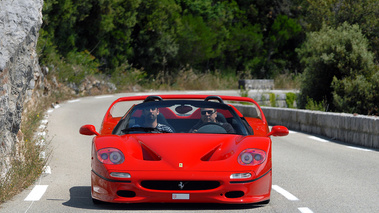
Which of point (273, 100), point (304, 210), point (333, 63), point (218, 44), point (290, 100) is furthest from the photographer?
point (218, 44)

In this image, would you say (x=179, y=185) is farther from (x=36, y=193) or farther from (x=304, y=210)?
(x=36, y=193)

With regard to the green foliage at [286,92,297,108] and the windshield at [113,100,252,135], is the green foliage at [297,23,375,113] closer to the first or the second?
the green foliage at [286,92,297,108]

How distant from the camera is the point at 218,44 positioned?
53.2m

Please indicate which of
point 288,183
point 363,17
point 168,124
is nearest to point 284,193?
point 288,183

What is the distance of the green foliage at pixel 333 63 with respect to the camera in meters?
25.9

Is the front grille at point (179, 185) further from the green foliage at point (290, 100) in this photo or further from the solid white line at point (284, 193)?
the green foliage at point (290, 100)

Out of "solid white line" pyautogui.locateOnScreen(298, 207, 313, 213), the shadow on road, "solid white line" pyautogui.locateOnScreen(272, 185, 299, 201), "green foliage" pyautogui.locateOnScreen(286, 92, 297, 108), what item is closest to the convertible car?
the shadow on road

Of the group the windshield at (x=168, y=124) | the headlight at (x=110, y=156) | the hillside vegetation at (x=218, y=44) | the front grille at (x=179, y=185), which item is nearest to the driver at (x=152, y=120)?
the windshield at (x=168, y=124)

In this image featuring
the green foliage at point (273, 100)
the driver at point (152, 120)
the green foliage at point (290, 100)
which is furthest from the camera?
the green foliage at point (290, 100)

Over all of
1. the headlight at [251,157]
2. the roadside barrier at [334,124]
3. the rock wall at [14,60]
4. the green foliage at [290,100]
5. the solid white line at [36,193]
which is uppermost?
the rock wall at [14,60]

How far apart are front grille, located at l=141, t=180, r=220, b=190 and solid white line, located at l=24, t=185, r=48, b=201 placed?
184cm

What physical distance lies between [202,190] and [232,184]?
0.31 m

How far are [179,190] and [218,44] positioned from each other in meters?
46.8

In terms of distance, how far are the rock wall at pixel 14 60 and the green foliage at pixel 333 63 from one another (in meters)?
16.6
